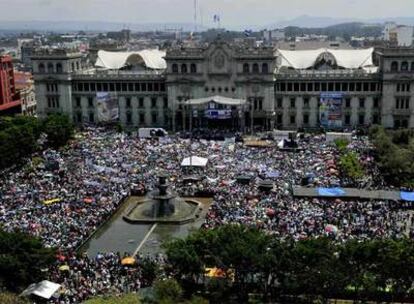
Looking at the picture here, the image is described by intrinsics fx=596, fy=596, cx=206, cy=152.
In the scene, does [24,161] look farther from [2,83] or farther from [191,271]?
[191,271]

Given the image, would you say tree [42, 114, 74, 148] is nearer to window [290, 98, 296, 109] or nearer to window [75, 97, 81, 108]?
window [75, 97, 81, 108]

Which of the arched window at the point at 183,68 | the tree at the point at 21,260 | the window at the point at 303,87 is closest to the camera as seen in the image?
the tree at the point at 21,260

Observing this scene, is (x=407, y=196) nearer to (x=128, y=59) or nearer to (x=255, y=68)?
(x=255, y=68)

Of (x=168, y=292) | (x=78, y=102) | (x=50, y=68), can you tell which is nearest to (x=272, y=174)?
(x=168, y=292)

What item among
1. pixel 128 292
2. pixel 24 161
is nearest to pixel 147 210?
pixel 128 292

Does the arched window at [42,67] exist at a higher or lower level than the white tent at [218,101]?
higher

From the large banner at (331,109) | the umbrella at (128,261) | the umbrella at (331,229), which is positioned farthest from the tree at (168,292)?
the large banner at (331,109)

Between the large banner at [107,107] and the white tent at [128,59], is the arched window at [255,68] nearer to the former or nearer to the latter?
the white tent at [128,59]
